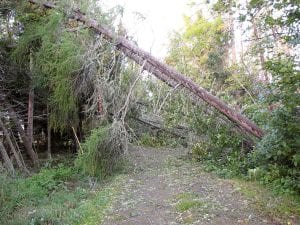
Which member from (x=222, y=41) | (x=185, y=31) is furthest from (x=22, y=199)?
(x=185, y=31)

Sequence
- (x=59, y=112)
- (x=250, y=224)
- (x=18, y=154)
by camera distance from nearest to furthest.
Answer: (x=250, y=224)
(x=59, y=112)
(x=18, y=154)

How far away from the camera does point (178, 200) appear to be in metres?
6.70

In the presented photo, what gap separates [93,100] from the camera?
34.2 feet

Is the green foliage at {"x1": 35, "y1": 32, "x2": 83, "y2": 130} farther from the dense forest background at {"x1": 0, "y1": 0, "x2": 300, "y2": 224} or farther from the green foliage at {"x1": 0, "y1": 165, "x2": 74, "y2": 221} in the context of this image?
the green foliage at {"x1": 0, "y1": 165, "x2": 74, "y2": 221}

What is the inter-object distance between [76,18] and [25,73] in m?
2.60

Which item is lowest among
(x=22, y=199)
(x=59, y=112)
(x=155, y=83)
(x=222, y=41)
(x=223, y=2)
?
(x=22, y=199)

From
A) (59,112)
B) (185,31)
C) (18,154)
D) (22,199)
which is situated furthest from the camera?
(185,31)

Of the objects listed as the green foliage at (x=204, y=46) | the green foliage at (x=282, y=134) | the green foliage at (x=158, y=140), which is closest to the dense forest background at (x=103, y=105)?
the green foliage at (x=282, y=134)

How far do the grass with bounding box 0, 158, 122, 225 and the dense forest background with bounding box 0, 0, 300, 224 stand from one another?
5 cm

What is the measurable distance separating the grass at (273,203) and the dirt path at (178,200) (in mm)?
157

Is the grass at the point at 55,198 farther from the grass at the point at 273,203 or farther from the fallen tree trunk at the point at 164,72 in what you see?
the fallen tree trunk at the point at 164,72

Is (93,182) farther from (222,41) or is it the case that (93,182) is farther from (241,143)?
(222,41)

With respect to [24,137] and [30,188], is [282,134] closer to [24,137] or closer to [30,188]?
[30,188]

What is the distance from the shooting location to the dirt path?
571cm
